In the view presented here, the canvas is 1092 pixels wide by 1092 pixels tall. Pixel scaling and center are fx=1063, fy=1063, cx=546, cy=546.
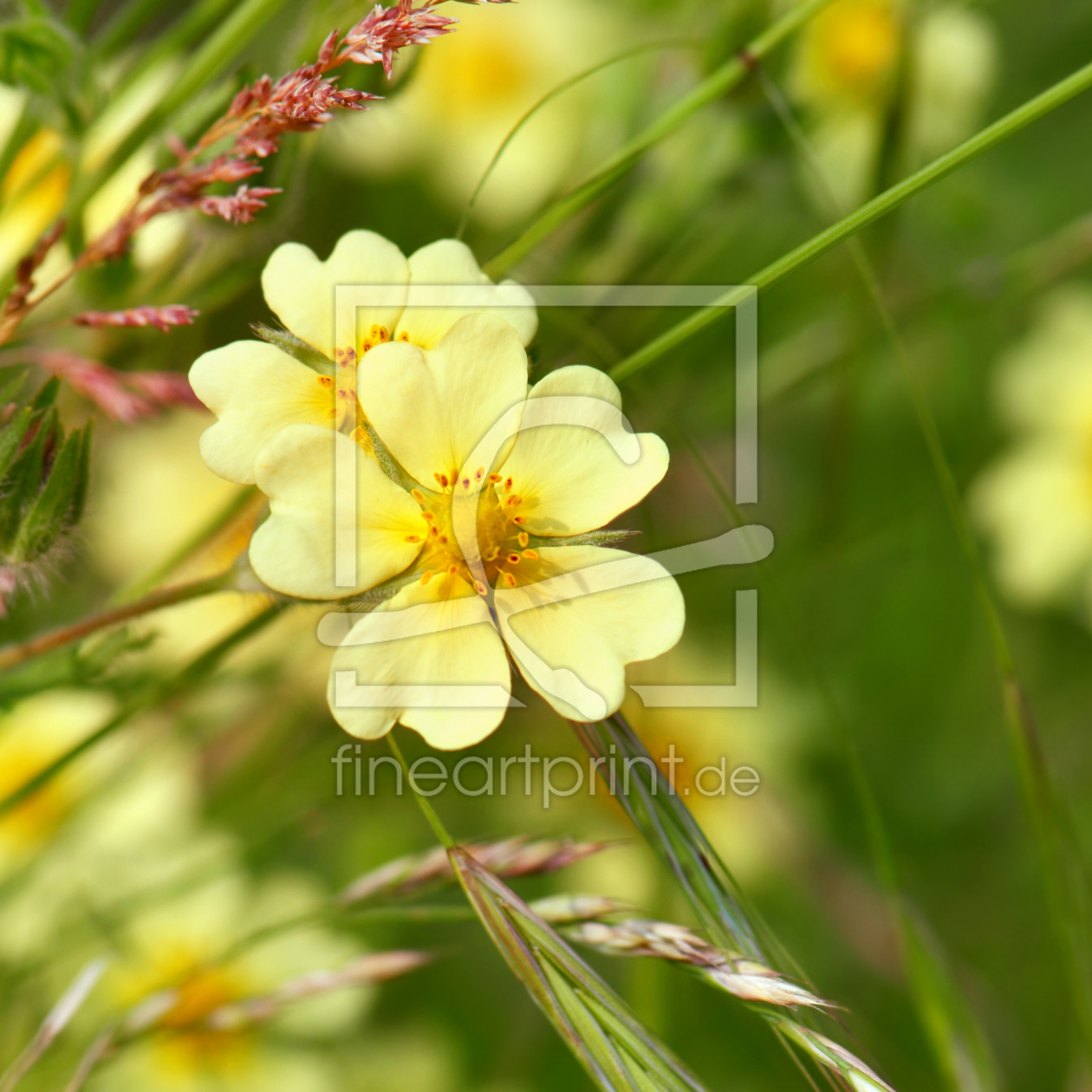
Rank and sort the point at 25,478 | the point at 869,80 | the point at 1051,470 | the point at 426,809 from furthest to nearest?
the point at 1051,470 → the point at 869,80 → the point at 25,478 → the point at 426,809

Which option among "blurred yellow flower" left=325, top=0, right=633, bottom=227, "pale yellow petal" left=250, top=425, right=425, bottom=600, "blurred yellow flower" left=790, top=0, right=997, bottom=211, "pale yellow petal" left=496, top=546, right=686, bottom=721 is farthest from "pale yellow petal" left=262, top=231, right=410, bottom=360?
"blurred yellow flower" left=790, top=0, right=997, bottom=211

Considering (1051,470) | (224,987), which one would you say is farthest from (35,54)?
(1051,470)

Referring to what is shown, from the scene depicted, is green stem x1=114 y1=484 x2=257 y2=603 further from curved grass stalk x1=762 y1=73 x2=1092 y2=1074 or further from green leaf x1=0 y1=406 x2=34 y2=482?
curved grass stalk x1=762 y1=73 x2=1092 y2=1074

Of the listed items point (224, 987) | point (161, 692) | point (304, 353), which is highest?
point (304, 353)

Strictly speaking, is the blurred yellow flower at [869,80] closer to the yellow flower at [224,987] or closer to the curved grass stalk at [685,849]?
the curved grass stalk at [685,849]

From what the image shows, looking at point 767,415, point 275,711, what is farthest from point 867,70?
point 275,711

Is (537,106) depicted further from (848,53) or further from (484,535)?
(848,53)

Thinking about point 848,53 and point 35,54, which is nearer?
point 35,54
